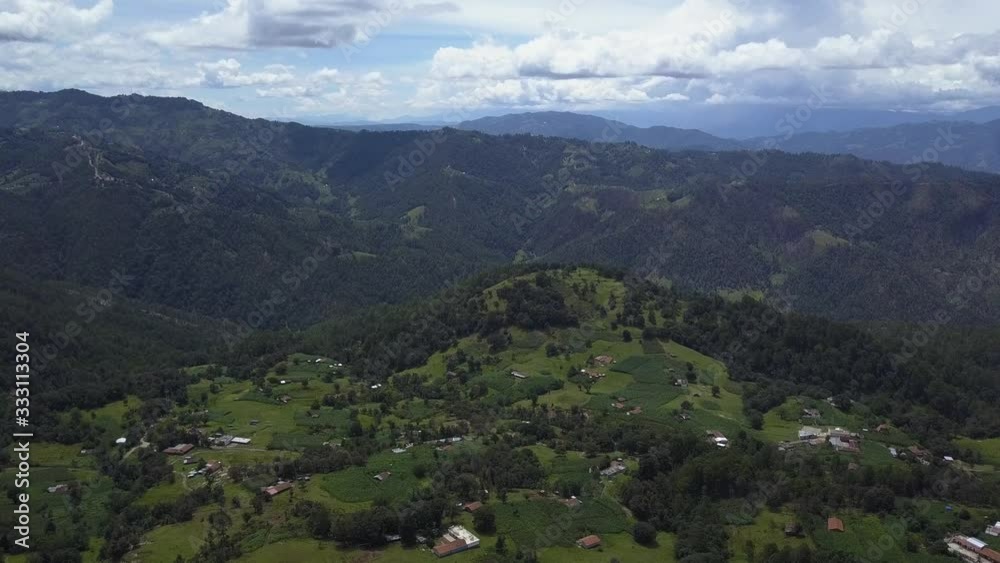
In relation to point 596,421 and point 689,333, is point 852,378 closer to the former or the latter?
point 689,333

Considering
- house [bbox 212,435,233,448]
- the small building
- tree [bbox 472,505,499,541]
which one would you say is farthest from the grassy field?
house [bbox 212,435,233,448]

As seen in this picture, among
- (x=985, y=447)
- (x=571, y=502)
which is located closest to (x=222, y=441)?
(x=571, y=502)

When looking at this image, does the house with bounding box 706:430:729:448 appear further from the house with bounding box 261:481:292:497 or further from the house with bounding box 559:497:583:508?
the house with bounding box 261:481:292:497

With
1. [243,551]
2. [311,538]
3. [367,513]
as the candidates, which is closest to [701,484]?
[367,513]

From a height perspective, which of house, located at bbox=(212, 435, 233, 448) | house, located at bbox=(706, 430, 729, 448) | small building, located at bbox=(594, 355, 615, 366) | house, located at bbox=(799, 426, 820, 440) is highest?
small building, located at bbox=(594, 355, 615, 366)

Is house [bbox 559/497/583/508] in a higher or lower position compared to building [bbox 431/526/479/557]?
lower

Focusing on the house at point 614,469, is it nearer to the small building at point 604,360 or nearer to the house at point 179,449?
the small building at point 604,360

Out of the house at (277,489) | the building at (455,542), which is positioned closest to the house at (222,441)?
the house at (277,489)
